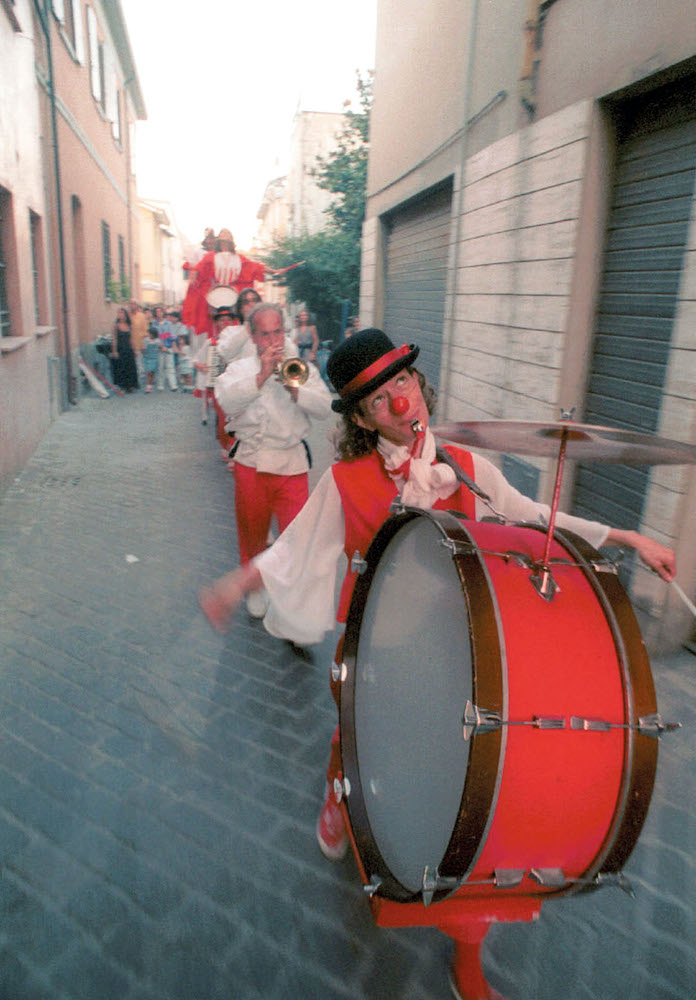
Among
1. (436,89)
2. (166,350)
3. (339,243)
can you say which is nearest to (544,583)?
(436,89)

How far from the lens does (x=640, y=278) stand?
A: 426cm

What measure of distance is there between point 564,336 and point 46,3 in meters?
10.1

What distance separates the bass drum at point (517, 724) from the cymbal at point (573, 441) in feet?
0.67

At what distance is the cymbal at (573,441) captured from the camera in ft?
4.49

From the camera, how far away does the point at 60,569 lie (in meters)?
5.15

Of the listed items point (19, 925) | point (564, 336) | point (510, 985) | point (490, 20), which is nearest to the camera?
point (510, 985)

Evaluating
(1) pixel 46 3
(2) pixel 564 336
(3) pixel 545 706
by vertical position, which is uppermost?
(1) pixel 46 3

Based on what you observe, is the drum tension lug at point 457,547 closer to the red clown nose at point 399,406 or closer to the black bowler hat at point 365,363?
the red clown nose at point 399,406

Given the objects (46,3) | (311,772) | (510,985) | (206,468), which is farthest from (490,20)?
(46,3)

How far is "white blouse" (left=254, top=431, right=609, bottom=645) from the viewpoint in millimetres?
2383

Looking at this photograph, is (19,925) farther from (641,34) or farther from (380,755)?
(641,34)

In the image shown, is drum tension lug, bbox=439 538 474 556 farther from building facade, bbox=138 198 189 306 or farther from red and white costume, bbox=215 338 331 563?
building facade, bbox=138 198 189 306

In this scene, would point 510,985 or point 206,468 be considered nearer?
point 510,985

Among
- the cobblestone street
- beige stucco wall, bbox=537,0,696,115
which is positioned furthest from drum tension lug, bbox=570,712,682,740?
beige stucco wall, bbox=537,0,696,115
